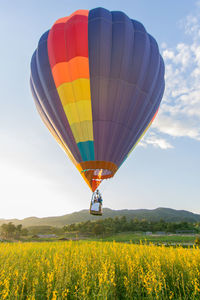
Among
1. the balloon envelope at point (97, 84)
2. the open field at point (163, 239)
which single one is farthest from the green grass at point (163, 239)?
the balloon envelope at point (97, 84)

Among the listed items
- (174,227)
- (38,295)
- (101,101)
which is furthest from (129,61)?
(174,227)

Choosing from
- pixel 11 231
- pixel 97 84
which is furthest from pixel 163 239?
→ pixel 11 231

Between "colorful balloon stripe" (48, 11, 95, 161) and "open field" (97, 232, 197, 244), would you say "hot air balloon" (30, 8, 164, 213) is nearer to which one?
"colorful balloon stripe" (48, 11, 95, 161)

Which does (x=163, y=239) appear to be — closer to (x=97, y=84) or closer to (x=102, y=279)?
(x=97, y=84)

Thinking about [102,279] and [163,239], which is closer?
[102,279]

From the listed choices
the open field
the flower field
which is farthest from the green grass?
the flower field

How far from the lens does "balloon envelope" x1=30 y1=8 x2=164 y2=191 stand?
11.8 meters

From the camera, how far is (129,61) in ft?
39.7

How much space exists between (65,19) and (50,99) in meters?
5.78

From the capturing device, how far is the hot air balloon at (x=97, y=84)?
11805mm

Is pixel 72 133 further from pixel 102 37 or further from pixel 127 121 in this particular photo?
pixel 102 37

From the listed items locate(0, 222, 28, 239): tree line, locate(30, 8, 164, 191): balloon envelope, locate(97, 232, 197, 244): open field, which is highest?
locate(30, 8, 164, 191): balloon envelope

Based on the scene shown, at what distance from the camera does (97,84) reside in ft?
38.7

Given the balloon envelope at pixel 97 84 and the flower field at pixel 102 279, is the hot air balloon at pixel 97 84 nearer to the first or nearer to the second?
the balloon envelope at pixel 97 84
